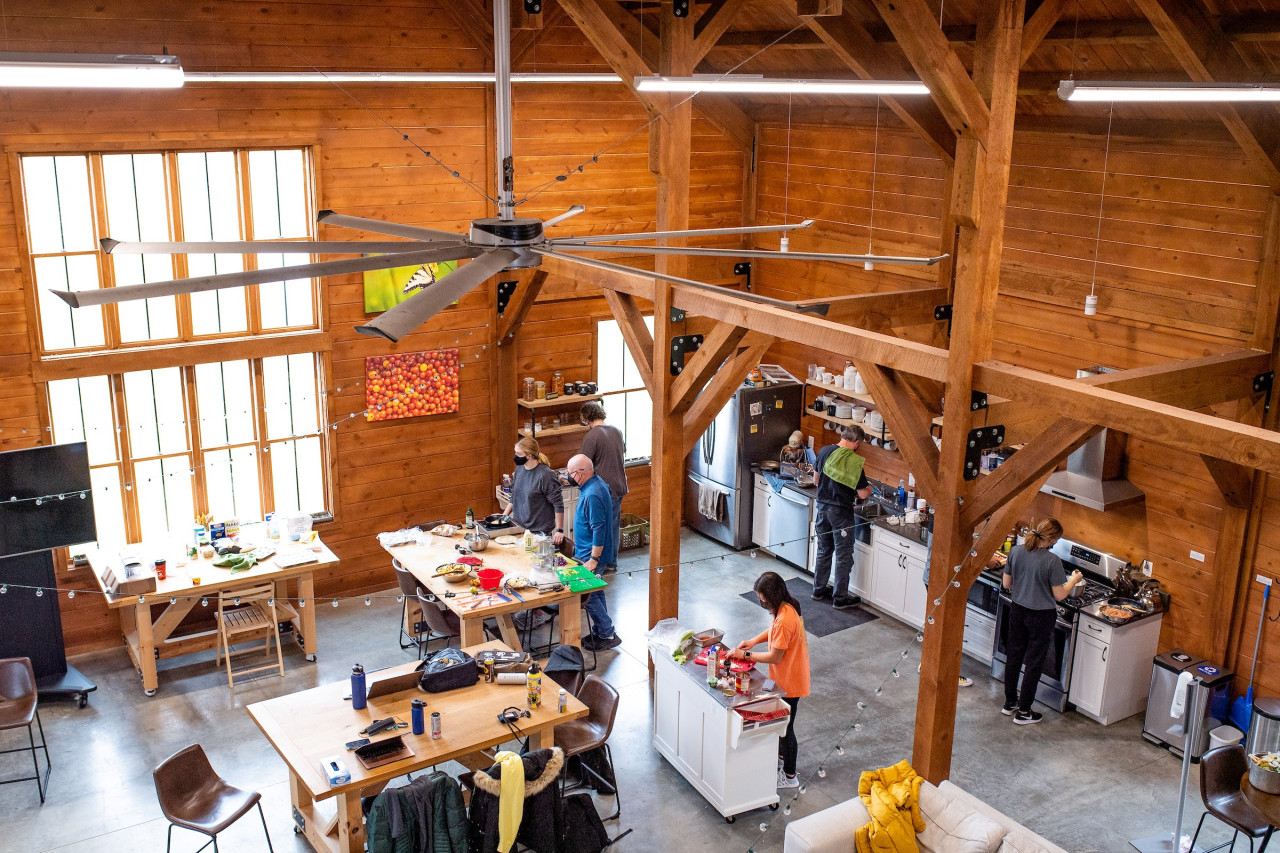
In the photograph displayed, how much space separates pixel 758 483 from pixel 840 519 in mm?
1377

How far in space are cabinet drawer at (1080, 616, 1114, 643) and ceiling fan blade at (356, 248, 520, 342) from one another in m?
6.31

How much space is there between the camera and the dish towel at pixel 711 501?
11531 mm

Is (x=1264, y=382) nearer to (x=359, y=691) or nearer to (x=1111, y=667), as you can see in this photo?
(x=1111, y=667)

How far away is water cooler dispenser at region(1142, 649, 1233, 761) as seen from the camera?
8023mm

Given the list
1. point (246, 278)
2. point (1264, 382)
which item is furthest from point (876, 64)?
point (246, 278)

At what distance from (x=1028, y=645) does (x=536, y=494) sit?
4.14 metres

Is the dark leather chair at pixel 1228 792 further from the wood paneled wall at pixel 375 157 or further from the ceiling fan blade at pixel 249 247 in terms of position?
the wood paneled wall at pixel 375 157

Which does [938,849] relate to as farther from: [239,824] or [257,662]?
[257,662]

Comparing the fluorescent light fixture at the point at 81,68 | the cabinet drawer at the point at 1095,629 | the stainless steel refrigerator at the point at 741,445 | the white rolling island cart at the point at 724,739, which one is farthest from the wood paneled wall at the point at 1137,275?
the fluorescent light fixture at the point at 81,68

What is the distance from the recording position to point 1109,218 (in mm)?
8414

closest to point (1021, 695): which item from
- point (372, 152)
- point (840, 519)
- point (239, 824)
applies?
point (840, 519)

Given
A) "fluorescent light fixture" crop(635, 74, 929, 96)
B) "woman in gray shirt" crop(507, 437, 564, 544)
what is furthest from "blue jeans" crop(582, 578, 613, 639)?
"fluorescent light fixture" crop(635, 74, 929, 96)

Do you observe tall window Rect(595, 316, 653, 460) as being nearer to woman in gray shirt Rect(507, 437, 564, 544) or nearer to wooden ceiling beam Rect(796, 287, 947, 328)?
woman in gray shirt Rect(507, 437, 564, 544)

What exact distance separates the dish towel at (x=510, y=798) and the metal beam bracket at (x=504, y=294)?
548 cm
